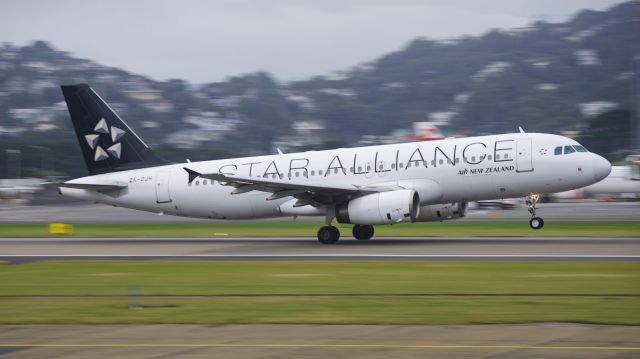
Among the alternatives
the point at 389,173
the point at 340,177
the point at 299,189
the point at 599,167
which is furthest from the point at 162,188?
the point at 599,167

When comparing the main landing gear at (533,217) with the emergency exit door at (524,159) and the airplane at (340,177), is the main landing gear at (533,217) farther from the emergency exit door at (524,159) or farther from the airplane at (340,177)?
the emergency exit door at (524,159)

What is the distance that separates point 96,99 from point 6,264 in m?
11.9

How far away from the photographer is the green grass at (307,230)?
41406 mm

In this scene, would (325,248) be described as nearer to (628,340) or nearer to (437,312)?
(437,312)

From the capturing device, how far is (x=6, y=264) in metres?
30.5

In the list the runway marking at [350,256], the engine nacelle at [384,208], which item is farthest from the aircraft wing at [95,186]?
the engine nacelle at [384,208]

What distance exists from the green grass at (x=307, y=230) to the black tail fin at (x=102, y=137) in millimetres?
6256

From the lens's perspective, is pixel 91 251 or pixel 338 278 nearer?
pixel 338 278

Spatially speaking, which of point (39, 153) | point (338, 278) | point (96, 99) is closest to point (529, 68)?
point (39, 153)

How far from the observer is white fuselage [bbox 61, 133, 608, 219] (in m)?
34.9

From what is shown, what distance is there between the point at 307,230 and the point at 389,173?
11671 millimetres

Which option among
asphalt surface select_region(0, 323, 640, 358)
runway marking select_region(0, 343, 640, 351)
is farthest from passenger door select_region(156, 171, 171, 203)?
runway marking select_region(0, 343, 640, 351)

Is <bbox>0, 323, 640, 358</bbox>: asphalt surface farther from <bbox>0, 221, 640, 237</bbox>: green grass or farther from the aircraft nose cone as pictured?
<bbox>0, 221, 640, 237</bbox>: green grass

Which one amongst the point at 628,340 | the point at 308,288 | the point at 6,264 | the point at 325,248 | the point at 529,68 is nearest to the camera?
the point at 628,340
